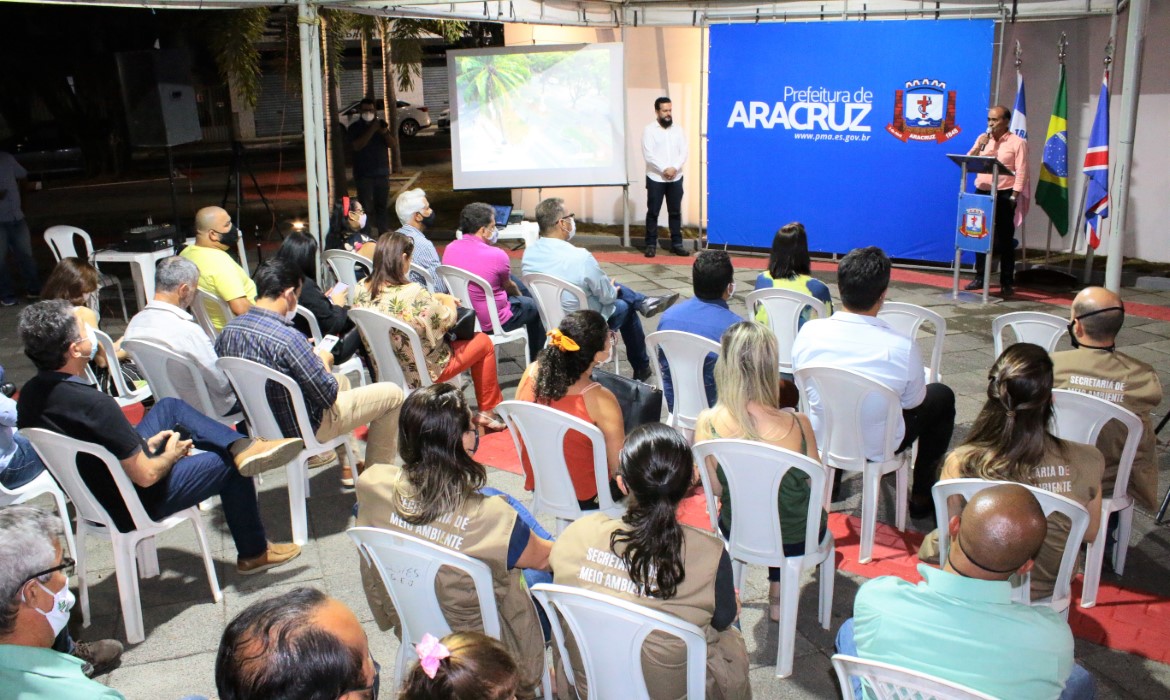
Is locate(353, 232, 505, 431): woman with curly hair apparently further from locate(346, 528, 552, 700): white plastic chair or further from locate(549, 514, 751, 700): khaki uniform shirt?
locate(549, 514, 751, 700): khaki uniform shirt

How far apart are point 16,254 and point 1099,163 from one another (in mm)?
8902

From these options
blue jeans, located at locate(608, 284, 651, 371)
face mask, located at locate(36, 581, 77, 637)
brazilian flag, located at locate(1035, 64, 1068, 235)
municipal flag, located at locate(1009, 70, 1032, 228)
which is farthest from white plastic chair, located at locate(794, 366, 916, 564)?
brazilian flag, located at locate(1035, 64, 1068, 235)

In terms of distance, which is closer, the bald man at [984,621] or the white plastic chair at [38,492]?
the bald man at [984,621]

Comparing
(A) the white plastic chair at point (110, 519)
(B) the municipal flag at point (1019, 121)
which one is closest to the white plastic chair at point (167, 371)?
(A) the white plastic chair at point (110, 519)

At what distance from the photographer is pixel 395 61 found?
593 inches

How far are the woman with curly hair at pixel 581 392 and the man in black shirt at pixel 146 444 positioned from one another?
1096 millimetres

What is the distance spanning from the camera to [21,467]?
3.82 metres

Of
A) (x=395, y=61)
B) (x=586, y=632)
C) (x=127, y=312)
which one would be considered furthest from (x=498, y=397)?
(x=395, y=61)

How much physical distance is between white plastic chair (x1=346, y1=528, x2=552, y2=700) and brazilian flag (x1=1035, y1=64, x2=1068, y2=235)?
7.36m

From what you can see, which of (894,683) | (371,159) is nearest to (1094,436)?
(894,683)

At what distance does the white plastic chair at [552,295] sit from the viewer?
552cm

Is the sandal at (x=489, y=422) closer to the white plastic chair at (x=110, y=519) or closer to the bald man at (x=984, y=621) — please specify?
the white plastic chair at (x=110, y=519)

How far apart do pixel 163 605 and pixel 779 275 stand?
3.31 meters

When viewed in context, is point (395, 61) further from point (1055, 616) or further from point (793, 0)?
point (1055, 616)
